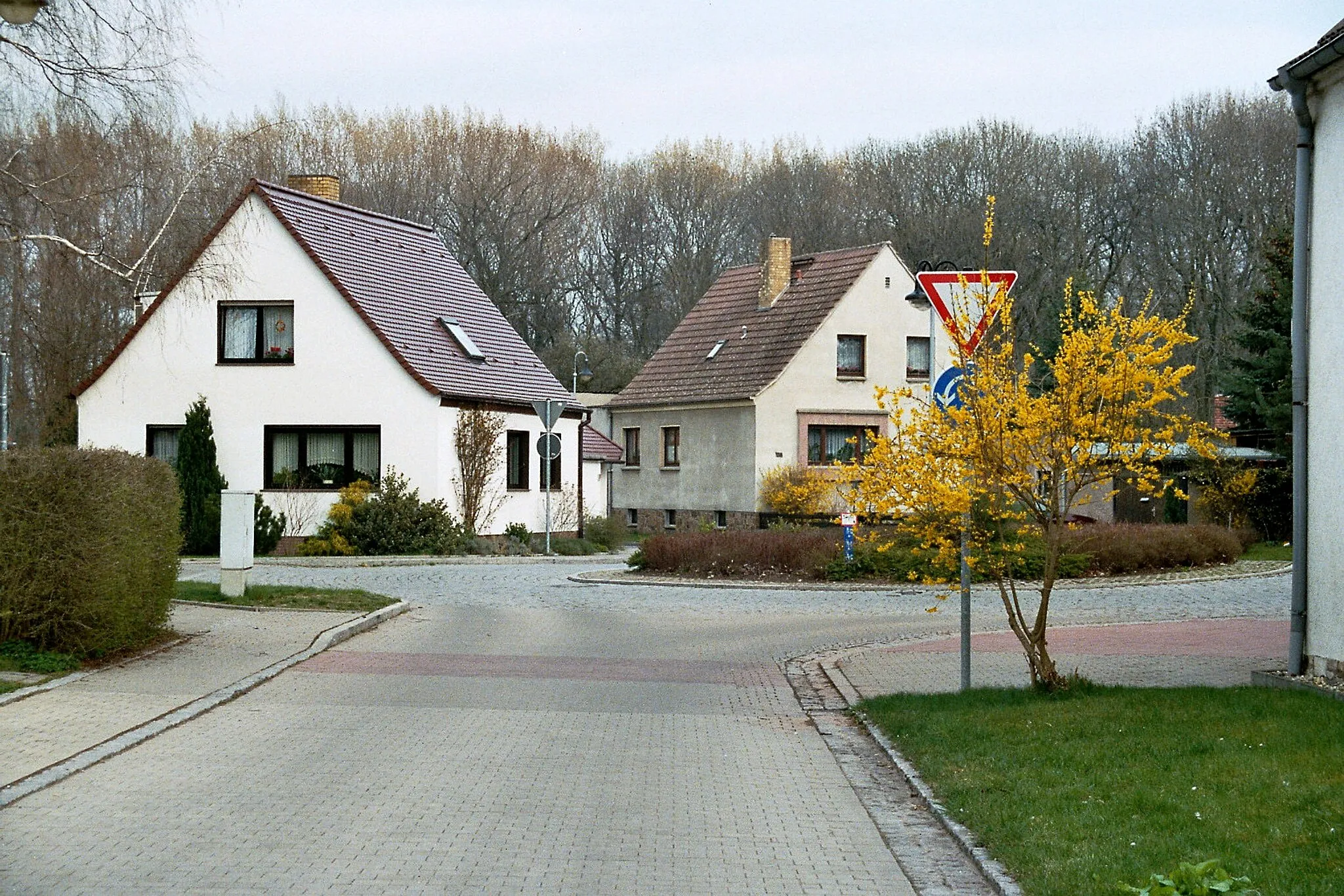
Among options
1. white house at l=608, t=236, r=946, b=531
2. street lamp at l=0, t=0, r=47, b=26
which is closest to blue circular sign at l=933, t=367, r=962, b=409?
street lamp at l=0, t=0, r=47, b=26

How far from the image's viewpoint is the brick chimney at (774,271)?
157ft

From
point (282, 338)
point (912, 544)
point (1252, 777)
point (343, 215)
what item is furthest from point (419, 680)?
point (343, 215)

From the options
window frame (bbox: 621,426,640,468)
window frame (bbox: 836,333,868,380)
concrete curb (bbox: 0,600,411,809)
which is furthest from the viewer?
window frame (bbox: 621,426,640,468)

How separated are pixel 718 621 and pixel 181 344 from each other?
19.3 m

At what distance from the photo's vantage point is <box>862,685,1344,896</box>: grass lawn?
21.7ft

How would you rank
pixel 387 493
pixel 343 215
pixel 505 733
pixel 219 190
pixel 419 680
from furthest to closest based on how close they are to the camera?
pixel 343 215
pixel 387 493
pixel 219 190
pixel 419 680
pixel 505 733

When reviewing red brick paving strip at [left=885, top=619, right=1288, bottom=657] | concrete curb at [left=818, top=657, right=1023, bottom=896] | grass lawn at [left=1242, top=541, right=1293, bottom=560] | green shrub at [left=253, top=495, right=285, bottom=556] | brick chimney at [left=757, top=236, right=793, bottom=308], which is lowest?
concrete curb at [left=818, top=657, right=1023, bottom=896]

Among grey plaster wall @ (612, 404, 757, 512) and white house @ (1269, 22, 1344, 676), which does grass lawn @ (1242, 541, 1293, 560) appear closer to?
grey plaster wall @ (612, 404, 757, 512)

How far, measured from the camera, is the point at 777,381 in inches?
1711

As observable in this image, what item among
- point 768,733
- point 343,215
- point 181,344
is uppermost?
point 343,215

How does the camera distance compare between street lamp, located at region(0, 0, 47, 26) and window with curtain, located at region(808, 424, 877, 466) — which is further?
window with curtain, located at region(808, 424, 877, 466)

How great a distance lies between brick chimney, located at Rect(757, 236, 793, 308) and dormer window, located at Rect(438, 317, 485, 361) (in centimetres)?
1323

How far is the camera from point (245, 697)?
12.5m

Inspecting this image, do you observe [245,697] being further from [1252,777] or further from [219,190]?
[219,190]
